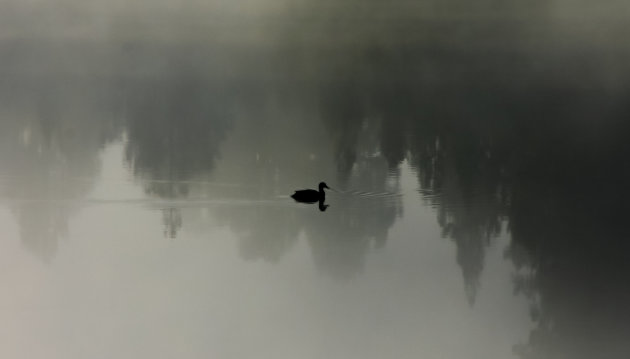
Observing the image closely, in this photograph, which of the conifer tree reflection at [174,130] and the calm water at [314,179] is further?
the conifer tree reflection at [174,130]

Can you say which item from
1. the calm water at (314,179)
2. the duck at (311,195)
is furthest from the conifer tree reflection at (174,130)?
the duck at (311,195)

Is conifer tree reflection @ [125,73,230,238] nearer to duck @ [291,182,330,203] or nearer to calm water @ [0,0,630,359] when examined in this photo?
calm water @ [0,0,630,359]

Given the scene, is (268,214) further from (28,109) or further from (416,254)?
(28,109)

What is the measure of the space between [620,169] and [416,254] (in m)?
0.86

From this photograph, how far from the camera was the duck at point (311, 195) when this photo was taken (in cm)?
188

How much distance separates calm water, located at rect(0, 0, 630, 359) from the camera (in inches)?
71.8

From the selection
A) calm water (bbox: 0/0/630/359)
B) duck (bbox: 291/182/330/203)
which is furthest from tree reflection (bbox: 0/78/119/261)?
duck (bbox: 291/182/330/203)

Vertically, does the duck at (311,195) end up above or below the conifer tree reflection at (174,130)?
below

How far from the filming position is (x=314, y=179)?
6.36ft

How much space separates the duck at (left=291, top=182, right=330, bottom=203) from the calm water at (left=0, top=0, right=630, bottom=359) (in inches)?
1.4

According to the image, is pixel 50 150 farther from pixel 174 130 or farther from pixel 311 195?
pixel 311 195

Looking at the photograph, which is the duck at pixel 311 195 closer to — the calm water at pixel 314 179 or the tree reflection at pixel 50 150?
the calm water at pixel 314 179

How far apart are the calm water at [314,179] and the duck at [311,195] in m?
0.04

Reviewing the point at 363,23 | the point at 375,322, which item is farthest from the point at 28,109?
the point at 375,322
